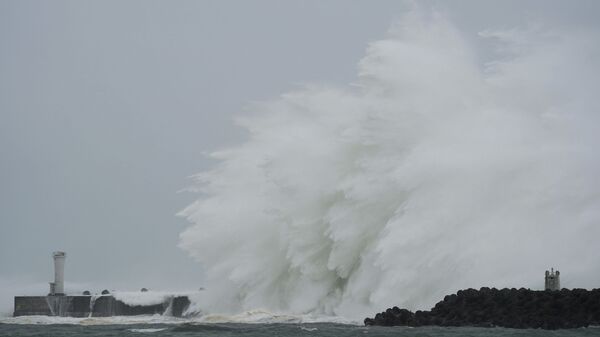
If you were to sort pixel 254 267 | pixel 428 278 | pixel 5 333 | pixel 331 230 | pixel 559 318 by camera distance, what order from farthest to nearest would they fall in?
pixel 254 267
pixel 331 230
pixel 428 278
pixel 5 333
pixel 559 318

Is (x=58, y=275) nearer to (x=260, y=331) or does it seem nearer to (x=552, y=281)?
(x=260, y=331)

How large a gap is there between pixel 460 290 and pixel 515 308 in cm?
245

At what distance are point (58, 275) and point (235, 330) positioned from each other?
586 inches

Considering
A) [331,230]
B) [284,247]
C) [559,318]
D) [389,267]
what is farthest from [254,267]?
[559,318]

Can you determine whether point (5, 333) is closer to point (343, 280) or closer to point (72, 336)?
point (72, 336)

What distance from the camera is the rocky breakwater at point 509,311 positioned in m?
28.8

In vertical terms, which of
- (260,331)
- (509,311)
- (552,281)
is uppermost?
(552,281)

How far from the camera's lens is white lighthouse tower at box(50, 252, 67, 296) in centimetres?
4394

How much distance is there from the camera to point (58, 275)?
44375 millimetres

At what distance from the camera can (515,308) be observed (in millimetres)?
29906

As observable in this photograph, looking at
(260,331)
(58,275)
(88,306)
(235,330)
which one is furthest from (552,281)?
(58,275)

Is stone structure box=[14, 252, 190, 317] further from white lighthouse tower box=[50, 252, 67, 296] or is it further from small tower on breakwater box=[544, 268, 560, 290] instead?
small tower on breakwater box=[544, 268, 560, 290]

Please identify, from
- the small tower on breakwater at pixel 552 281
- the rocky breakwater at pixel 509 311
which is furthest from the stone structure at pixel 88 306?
the small tower on breakwater at pixel 552 281

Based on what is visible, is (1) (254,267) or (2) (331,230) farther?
(1) (254,267)
